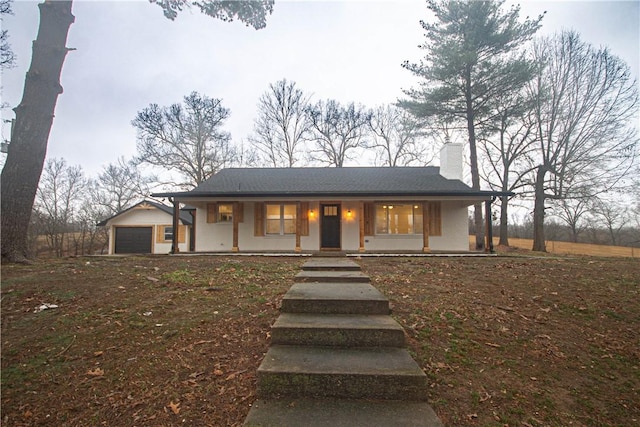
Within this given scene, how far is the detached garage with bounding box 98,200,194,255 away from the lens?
20484 millimetres

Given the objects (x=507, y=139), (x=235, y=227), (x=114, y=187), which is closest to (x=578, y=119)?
(x=507, y=139)

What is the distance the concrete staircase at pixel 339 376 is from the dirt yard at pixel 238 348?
0.20 meters

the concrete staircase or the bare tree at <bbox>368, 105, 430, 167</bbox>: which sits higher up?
the bare tree at <bbox>368, 105, 430, 167</bbox>

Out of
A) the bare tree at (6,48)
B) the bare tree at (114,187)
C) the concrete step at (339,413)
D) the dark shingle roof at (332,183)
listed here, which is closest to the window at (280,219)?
the dark shingle roof at (332,183)

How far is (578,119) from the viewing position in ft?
51.7

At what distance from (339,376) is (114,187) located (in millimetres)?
31417

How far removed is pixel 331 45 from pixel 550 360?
16314mm

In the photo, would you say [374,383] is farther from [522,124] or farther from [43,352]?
[522,124]

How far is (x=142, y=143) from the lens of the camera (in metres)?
21.5

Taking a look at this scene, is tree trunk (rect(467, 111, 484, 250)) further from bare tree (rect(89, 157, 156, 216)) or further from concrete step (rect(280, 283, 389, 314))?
bare tree (rect(89, 157, 156, 216))

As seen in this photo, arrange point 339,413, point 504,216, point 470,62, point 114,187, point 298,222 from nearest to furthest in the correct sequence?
point 339,413
point 298,222
point 470,62
point 504,216
point 114,187

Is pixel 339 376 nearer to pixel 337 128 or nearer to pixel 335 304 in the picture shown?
pixel 335 304

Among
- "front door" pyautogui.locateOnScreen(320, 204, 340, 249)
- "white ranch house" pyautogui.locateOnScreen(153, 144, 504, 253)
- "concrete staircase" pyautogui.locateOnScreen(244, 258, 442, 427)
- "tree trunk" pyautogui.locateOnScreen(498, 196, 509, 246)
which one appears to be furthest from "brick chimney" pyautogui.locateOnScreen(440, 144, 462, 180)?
"concrete staircase" pyautogui.locateOnScreen(244, 258, 442, 427)

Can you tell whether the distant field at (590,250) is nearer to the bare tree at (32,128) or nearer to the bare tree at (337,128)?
the bare tree at (337,128)
